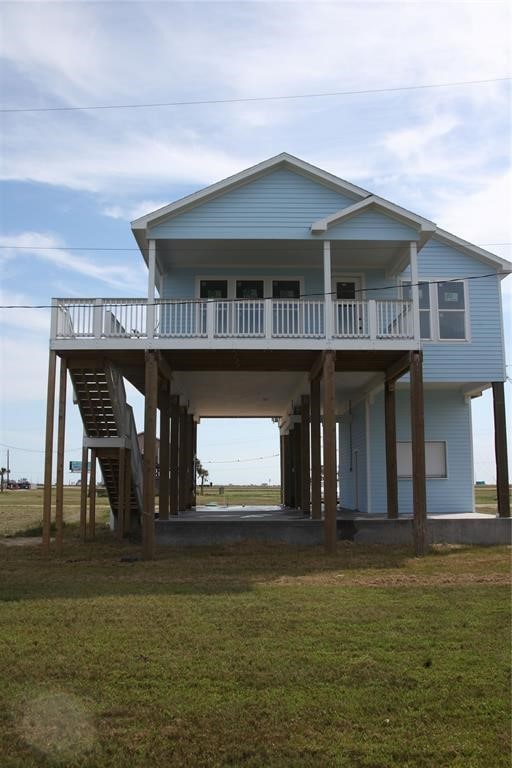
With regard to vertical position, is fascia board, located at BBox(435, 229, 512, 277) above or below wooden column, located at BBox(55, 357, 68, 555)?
above

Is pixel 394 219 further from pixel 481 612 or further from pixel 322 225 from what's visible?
pixel 481 612

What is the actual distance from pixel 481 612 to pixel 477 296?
13.4 meters

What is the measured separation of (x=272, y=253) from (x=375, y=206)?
2816 millimetres

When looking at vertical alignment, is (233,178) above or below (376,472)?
above

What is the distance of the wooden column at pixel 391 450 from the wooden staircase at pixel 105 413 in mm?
6414

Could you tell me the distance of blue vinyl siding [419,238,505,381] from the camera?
66.3 ft

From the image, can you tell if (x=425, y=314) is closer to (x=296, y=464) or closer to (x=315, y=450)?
(x=315, y=450)

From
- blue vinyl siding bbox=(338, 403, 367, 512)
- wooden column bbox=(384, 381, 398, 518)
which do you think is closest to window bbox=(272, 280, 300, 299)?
wooden column bbox=(384, 381, 398, 518)

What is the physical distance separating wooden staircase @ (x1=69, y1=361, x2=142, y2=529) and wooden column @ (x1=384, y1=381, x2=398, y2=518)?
641 cm

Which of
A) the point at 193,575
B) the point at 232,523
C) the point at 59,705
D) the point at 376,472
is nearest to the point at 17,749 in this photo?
the point at 59,705

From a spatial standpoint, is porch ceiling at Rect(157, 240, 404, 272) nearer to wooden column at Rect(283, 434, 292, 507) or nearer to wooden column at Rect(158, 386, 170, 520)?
wooden column at Rect(158, 386, 170, 520)

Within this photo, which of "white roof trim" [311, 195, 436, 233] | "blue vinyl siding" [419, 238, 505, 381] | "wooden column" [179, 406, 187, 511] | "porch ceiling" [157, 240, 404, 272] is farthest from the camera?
"wooden column" [179, 406, 187, 511]

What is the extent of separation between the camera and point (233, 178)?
667 inches

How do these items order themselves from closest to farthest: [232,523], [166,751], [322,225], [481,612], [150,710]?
[166,751] → [150,710] → [481,612] → [322,225] → [232,523]
